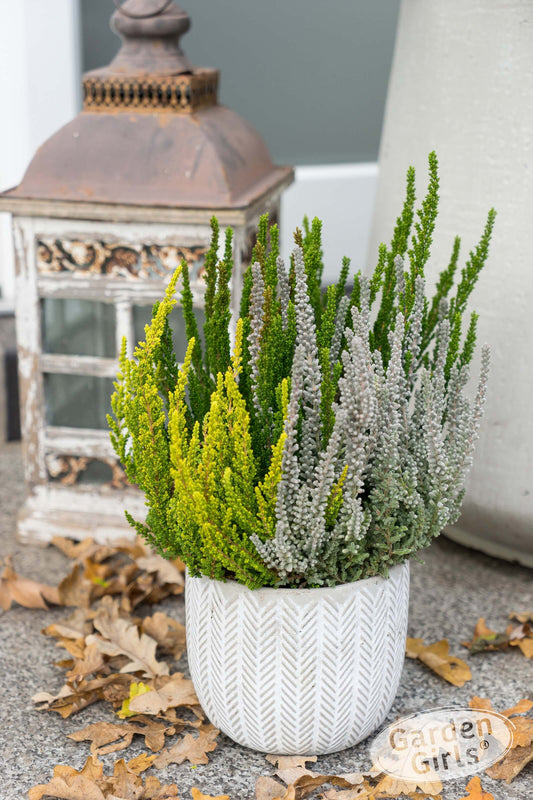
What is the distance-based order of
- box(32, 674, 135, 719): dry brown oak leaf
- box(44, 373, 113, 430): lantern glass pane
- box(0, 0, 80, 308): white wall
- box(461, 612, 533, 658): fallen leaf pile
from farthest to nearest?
box(0, 0, 80, 308): white wall → box(44, 373, 113, 430): lantern glass pane → box(461, 612, 533, 658): fallen leaf pile → box(32, 674, 135, 719): dry brown oak leaf

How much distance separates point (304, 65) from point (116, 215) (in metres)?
2.17

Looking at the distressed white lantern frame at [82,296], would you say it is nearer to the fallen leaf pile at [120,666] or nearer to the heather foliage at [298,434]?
the fallen leaf pile at [120,666]

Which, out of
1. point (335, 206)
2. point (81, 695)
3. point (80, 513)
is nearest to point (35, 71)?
point (335, 206)

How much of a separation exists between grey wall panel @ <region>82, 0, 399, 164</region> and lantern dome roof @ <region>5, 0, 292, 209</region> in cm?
157

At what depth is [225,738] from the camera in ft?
5.44

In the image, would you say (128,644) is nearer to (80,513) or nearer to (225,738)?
(225,738)

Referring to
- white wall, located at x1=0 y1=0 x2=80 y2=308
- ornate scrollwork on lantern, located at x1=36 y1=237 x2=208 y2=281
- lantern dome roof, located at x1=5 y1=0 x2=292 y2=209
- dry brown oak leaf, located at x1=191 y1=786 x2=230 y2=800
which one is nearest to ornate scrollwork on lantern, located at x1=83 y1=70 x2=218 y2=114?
lantern dome roof, located at x1=5 y1=0 x2=292 y2=209

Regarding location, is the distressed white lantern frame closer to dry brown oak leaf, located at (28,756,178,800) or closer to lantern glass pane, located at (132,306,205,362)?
lantern glass pane, located at (132,306,205,362)

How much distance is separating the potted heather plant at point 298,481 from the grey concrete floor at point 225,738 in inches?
3.6

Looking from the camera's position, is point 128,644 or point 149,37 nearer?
point 128,644

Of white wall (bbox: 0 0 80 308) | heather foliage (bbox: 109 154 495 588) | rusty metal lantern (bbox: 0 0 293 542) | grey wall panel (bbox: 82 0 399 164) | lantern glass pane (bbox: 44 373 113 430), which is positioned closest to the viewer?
heather foliage (bbox: 109 154 495 588)

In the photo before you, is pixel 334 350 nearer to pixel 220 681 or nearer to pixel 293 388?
pixel 293 388

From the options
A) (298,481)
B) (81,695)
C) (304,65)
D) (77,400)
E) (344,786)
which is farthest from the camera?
(304,65)

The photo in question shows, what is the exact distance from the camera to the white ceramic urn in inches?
76.6
